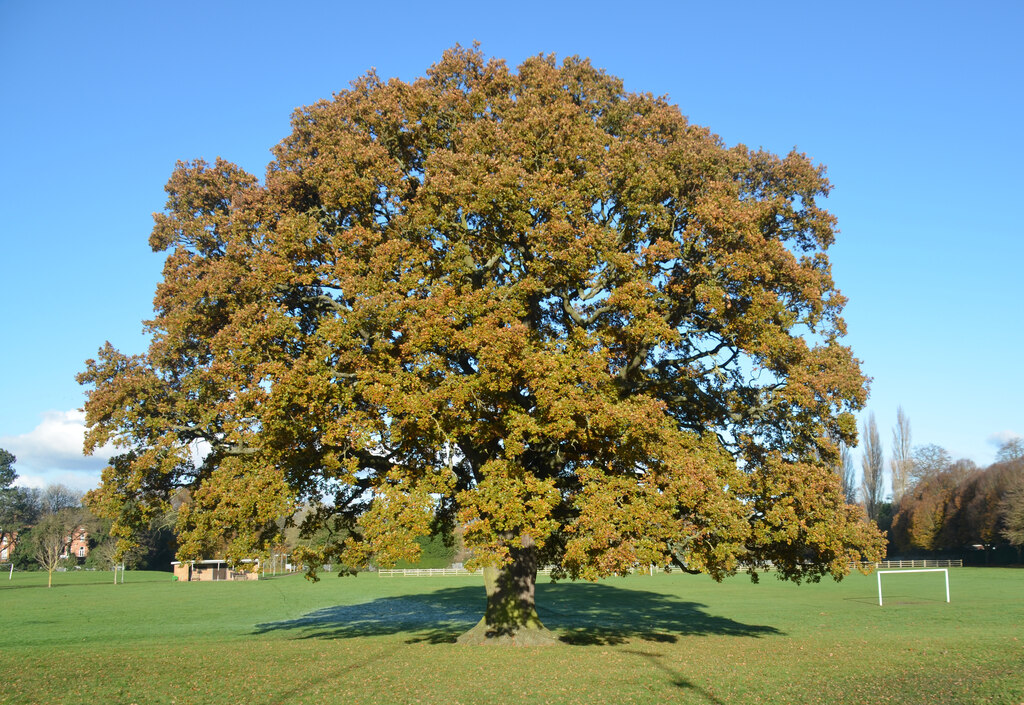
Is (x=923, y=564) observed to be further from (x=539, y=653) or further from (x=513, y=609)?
(x=539, y=653)

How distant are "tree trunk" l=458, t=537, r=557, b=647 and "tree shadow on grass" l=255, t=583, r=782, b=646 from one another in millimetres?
1839

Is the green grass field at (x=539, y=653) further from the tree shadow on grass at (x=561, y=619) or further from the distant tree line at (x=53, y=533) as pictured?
the distant tree line at (x=53, y=533)

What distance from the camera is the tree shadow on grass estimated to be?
1130 inches

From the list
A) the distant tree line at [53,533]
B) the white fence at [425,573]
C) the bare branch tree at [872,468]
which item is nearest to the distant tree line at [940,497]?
the bare branch tree at [872,468]

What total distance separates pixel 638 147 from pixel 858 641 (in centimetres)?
1828

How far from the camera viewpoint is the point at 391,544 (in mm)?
18375

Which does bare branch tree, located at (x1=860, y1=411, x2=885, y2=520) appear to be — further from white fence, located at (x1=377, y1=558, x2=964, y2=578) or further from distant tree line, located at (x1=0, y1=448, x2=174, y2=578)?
distant tree line, located at (x1=0, y1=448, x2=174, y2=578)

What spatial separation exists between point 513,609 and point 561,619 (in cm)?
1378

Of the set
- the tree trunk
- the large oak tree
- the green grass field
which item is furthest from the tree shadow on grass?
the large oak tree

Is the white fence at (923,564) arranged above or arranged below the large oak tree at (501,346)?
below

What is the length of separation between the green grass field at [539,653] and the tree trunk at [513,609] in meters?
1.19

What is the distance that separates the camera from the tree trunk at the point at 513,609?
23.3 meters

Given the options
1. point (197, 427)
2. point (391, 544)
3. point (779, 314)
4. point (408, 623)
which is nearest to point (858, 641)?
point (779, 314)

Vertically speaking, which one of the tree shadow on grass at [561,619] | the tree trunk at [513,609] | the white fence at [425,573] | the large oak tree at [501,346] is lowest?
the white fence at [425,573]
